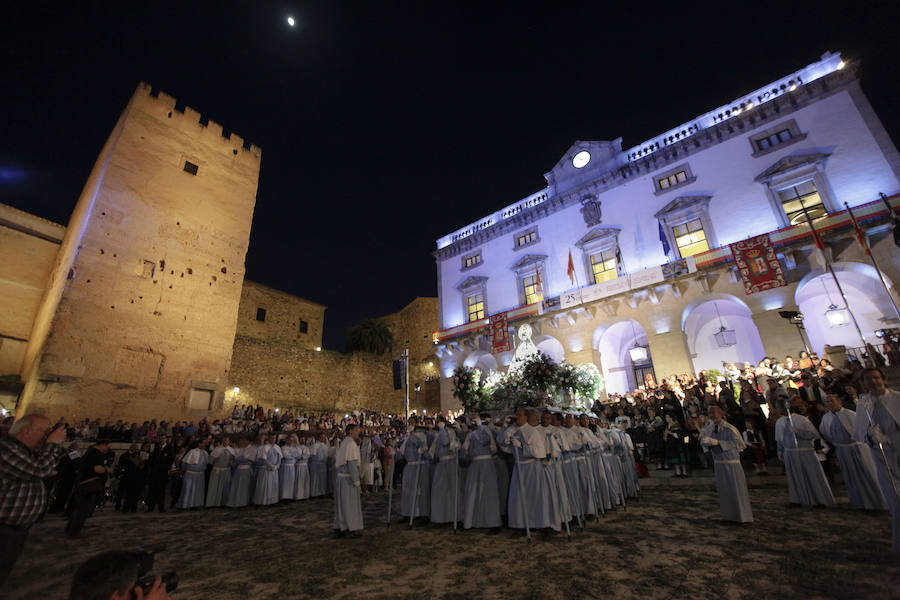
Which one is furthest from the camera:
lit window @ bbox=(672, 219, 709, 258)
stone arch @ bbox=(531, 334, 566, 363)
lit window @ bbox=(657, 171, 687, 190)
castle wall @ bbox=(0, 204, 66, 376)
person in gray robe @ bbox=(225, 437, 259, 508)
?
stone arch @ bbox=(531, 334, 566, 363)

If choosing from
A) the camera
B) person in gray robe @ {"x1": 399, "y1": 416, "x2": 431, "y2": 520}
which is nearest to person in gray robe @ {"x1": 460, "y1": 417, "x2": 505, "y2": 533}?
person in gray robe @ {"x1": 399, "y1": 416, "x2": 431, "y2": 520}

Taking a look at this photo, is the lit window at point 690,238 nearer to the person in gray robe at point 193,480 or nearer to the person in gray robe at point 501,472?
the person in gray robe at point 501,472

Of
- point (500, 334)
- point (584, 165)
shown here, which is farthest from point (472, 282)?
point (584, 165)

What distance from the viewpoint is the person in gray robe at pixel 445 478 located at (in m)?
6.82

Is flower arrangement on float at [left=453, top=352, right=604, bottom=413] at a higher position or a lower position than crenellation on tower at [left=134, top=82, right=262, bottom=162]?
lower

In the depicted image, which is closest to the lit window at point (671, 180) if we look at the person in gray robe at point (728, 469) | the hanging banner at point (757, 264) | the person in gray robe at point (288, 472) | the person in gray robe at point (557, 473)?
the hanging banner at point (757, 264)

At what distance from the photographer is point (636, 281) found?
58.6ft

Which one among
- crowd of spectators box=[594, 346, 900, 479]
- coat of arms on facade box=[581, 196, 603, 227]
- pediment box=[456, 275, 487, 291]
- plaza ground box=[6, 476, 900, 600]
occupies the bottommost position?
plaza ground box=[6, 476, 900, 600]

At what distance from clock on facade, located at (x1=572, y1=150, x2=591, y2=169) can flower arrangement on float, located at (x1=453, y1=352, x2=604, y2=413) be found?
12.6 meters

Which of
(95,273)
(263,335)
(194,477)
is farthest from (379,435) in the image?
(263,335)

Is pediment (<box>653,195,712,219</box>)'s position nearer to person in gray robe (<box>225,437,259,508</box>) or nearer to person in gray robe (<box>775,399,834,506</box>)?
person in gray robe (<box>775,399,834,506</box>)

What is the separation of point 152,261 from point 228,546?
1443cm

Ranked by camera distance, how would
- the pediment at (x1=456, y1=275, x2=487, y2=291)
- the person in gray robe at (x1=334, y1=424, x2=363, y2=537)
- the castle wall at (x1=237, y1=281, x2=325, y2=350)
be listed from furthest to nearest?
the castle wall at (x1=237, y1=281, x2=325, y2=350), the pediment at (x1=456, y1=275, x2=487, y2=291), the person in gray robe at (x1=334, y1=424, x2=363, y2=537)

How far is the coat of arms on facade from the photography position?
21094 mm
